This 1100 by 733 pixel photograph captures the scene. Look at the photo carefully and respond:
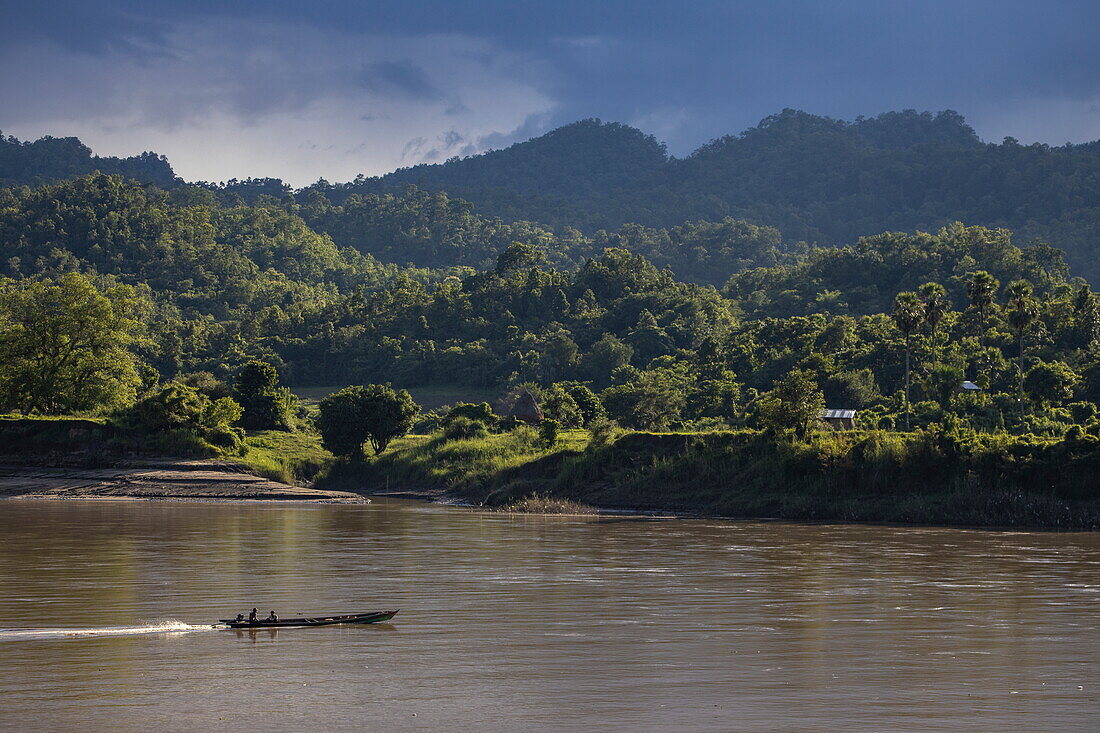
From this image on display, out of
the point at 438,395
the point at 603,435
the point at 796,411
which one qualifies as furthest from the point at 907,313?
the point at 438,395

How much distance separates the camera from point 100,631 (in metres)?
21.0

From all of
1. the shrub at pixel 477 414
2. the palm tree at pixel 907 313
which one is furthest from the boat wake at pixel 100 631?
the shrub at pixel 477 414

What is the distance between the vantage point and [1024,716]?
50.8 feet

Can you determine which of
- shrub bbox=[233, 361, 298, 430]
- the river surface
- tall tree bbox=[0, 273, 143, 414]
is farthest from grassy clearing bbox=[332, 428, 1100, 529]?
tall tree bbox=[0, 273, 143, 414]

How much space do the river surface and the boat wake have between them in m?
0.06

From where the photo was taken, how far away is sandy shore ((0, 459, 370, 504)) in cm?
6531

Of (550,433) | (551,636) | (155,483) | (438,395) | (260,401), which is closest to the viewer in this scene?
(551,636)

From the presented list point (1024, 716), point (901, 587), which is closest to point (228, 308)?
point (901, 587)

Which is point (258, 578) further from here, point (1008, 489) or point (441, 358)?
point (441, 358)

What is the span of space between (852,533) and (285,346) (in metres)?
102

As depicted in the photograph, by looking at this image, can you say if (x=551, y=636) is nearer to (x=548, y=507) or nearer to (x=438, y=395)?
(x=548, y=507)

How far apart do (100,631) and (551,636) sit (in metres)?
7.94

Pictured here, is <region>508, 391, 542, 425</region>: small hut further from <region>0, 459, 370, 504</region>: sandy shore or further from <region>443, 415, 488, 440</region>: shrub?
<region>0, 459, 370, 504</region>: sandy shore

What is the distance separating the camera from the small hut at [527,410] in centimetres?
8056
